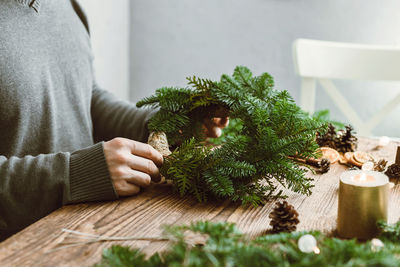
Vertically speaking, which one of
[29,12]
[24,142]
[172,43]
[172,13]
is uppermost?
[172,13]

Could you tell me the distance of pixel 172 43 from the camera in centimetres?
260

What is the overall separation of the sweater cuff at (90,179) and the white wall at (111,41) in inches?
62.2

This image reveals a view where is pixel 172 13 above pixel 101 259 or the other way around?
above

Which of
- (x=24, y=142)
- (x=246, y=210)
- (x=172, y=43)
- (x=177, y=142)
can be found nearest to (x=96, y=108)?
(x=24, y=142)

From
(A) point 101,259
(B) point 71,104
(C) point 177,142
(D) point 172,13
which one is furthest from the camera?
(D) point 172,13

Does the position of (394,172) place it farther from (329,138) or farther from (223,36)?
(223,36)

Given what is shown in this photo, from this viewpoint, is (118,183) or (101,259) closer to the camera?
(101,259)

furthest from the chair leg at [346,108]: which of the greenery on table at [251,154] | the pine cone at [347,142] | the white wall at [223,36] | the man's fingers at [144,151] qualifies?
the man's fingers at [144,151]

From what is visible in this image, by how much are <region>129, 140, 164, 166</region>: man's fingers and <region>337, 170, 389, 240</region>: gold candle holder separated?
0.32m

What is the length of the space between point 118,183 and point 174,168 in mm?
97

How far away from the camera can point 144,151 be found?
29.9 inches

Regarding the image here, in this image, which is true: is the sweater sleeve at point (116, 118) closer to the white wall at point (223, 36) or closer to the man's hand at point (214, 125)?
the man's hand at point (214, 125)

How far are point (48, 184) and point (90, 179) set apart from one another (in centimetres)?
7

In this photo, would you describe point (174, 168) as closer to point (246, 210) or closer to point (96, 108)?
point (246, 210)
